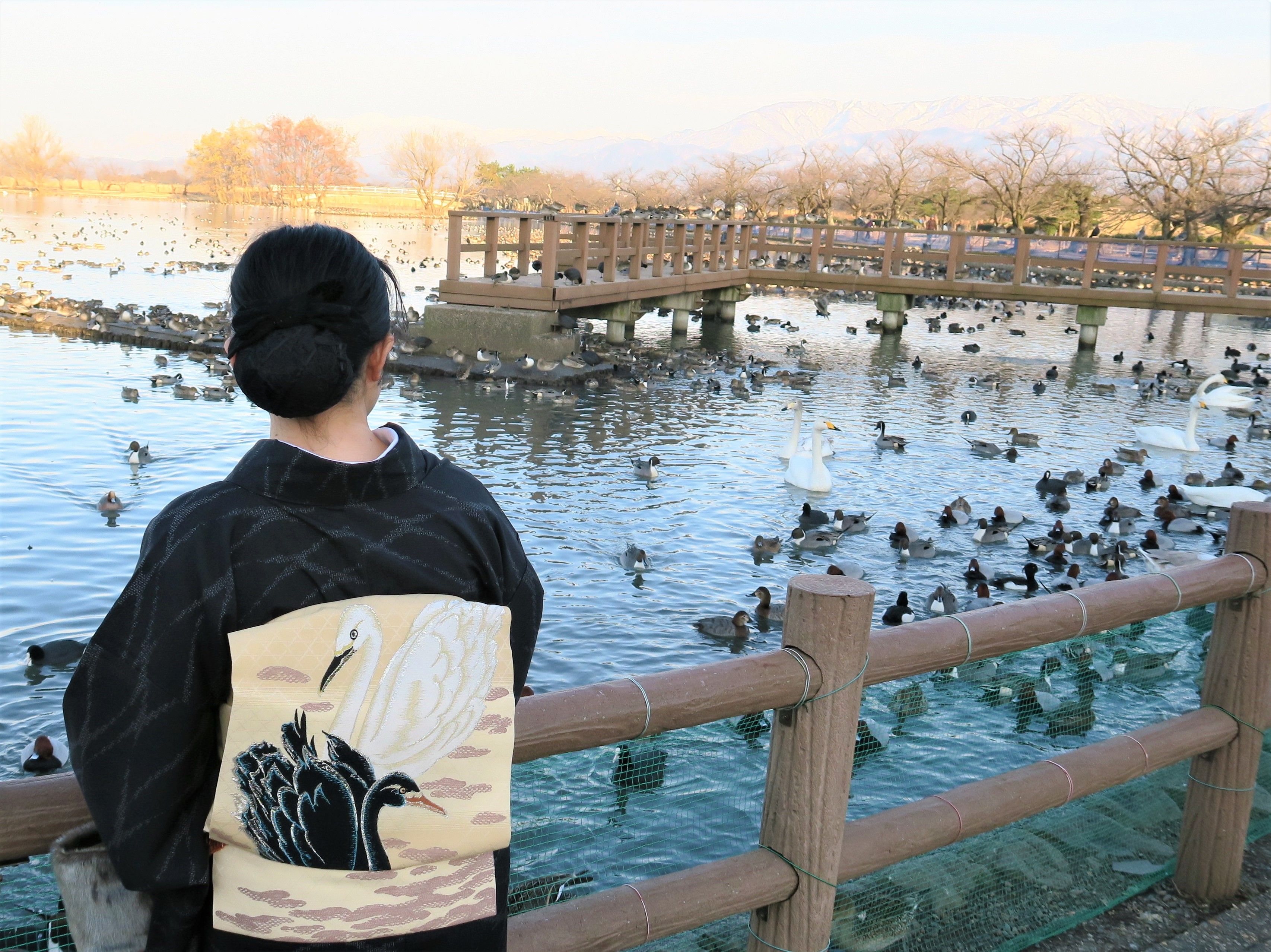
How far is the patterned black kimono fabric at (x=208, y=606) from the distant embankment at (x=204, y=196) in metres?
86.4

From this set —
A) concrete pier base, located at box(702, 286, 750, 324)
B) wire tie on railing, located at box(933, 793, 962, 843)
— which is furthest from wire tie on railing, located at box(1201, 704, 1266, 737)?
concrete pier base, located at box(702, 286, 750, 324)

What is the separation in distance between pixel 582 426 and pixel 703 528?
4729 millimetres

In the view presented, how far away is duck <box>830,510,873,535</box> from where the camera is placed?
10.8m

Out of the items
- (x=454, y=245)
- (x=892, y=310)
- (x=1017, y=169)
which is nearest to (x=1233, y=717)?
(x=454, y=245)

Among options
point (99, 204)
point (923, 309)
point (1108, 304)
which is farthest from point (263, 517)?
point (99, 204)

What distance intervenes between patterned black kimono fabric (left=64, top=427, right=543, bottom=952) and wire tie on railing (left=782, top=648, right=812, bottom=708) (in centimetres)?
117

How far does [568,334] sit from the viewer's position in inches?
752

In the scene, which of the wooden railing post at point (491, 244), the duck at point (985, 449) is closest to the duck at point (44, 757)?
the duck at point (985, 449)

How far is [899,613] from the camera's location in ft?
27.4

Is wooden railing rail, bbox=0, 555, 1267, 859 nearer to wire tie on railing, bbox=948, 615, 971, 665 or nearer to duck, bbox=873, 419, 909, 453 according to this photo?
wire tie on railing, bbox=948, 615, 971, 665

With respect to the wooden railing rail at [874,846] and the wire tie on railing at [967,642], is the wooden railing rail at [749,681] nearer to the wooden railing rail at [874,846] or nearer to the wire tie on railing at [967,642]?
the wire tie on railing at [967,642]

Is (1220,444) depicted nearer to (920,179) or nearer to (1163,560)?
(1163,560)

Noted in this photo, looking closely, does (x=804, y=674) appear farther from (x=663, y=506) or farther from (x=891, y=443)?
(x=891, y=443)

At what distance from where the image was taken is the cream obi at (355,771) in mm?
1600
